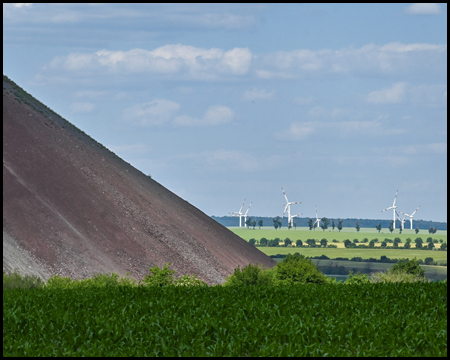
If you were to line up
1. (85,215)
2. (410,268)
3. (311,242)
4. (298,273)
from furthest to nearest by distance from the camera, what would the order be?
(311,242), (85,215), (410,268), (298,273)

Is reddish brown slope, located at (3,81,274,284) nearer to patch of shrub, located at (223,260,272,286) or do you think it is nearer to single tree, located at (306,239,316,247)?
patch of shrub, located at (223,260,272,286)

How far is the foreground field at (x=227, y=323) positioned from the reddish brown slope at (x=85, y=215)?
21.7 m

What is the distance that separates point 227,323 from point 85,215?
3451cm

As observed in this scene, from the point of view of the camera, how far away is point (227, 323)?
43.8 feet

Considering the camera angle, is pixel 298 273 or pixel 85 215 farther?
pixel 85 215

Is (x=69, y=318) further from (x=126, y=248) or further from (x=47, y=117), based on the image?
(x=47, y=117)

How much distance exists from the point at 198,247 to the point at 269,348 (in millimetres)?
38899

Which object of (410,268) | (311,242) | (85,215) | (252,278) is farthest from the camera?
(311,242)

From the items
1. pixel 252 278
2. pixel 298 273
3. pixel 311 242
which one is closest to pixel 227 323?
pixel 298 273

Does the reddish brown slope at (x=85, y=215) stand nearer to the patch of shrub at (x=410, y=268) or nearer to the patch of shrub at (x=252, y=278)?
the patch of shrub at (x=252, y=278)

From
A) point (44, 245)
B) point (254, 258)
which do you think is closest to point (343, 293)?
point (44, 245)

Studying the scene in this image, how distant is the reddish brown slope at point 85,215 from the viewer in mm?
40688

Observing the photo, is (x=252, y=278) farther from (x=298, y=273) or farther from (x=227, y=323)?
(x=227, y=323)

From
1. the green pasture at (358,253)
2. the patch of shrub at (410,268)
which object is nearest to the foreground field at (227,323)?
the patch of shrub at (410,268)
